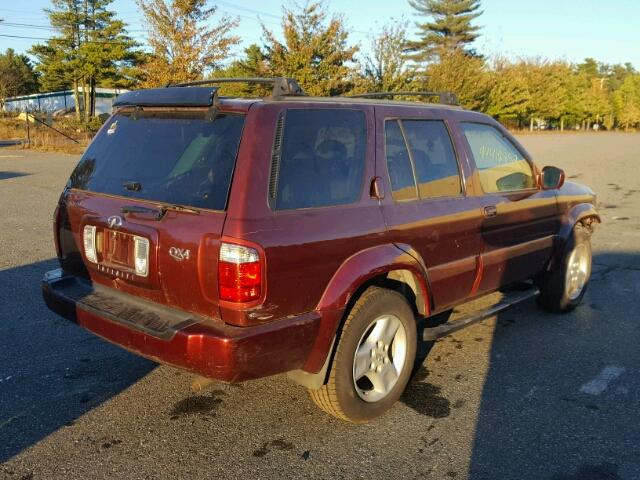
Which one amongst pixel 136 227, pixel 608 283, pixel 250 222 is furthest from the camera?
pixel 608 283

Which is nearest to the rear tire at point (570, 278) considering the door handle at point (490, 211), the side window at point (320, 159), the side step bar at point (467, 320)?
the side step bar at point (467, 320)

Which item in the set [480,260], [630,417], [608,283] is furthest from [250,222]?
[608,283]

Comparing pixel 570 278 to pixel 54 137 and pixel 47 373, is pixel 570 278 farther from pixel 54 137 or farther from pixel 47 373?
pixel 54 137

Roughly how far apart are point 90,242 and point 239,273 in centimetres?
116

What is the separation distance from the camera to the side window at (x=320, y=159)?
9.78 feet

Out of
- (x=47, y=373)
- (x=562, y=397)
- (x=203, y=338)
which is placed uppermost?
(x=203, y=338)

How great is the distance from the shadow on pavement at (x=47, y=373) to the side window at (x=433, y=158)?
89.5 inches

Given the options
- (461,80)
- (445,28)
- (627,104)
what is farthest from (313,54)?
(627,104)

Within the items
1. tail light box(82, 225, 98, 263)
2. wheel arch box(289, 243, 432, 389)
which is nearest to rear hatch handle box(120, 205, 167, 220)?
tail light box(82, 225, 98, 263)

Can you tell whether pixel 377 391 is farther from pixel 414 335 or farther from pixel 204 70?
pixel 204 70

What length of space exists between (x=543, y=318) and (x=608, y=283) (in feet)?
5.43

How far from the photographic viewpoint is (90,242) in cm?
337

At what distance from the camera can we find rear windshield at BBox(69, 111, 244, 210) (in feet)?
9.64

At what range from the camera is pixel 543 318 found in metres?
5.30
